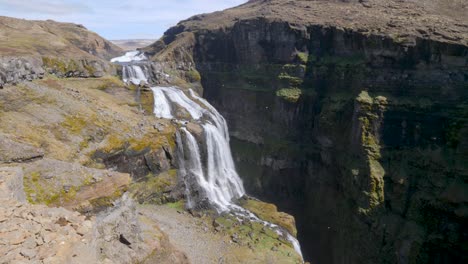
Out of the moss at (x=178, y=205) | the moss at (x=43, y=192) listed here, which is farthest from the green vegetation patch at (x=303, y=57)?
the moss at (x=43, y=192)

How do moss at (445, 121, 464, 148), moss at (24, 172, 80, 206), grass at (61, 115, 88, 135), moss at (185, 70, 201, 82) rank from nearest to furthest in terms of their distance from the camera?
moss at (24, 172, 80, 206), grass at (61, 115, 88, 135), moss at (445, 121, 464, 148), moss at (185, 70, 201, 82)

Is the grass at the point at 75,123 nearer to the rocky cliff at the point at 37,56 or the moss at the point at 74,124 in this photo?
the moss at the point at 74,124

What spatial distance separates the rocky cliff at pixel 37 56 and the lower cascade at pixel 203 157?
7793mm

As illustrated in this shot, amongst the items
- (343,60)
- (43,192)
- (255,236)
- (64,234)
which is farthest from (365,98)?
(64,234)

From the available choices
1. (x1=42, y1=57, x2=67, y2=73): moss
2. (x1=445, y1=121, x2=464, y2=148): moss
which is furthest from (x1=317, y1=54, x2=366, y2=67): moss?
(x1=42, y1=57, x2=67, y2=73): moss

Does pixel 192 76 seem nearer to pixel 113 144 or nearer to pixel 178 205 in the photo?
pixel 113 144

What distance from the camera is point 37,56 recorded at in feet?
148

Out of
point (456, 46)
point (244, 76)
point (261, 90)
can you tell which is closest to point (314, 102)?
point (261, 90)

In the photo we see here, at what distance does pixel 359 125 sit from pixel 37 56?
142 feet

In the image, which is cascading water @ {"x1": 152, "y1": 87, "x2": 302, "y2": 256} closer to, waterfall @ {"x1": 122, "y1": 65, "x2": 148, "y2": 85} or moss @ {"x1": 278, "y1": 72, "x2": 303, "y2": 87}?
waterfall @ {"x1": 122, "y1": 65, "x2": 148, "y2": 85}

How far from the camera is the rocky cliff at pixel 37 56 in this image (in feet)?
119

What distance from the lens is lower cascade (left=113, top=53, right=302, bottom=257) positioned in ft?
125

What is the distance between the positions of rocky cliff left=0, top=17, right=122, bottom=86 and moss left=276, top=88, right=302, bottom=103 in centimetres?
2735

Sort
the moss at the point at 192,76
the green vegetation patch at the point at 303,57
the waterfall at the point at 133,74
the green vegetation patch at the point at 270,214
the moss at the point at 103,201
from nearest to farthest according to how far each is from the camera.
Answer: the moss at the point at 103,201 < the green vegetation patch at the point at 270,214 < the green vegetation patch at the point at 303,57 < the waterfall at the point at 133,74 < the moss at the point at 192,76
